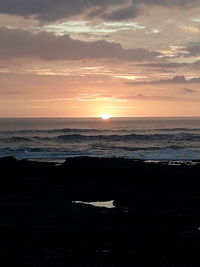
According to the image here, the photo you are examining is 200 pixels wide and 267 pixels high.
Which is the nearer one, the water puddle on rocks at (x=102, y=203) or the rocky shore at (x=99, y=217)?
the rocky shore at (x=99, y=217)

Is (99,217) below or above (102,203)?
above

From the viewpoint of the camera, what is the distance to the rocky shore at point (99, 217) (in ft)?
38.5

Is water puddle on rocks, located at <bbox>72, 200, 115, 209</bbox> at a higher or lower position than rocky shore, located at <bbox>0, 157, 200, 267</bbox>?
lower

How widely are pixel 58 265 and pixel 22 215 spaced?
220 inches

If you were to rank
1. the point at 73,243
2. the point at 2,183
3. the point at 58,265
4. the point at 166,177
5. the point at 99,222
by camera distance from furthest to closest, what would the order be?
the point at 166,177 < the point at 2,183 < the point at 99,222 < the point at 73,243 < the point at 58,265

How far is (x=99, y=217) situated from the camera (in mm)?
16016

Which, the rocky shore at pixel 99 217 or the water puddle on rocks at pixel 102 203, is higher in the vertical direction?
the rocky shore at pixel 99 217

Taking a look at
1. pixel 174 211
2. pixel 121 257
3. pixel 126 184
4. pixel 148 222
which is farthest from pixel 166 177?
pixel 121 257

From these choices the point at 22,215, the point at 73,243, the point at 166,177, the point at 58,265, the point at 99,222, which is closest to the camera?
the point at 58,265

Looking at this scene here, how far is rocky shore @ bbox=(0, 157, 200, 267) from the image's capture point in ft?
38.5

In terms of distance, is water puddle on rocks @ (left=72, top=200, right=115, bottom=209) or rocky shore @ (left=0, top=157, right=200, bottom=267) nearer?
rocky shore @ (left=0, top=157, right=200, bottom=267)

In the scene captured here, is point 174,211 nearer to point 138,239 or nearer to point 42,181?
point 138,239

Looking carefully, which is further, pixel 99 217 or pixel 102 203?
pixel 102 203

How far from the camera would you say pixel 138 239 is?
13188mm
